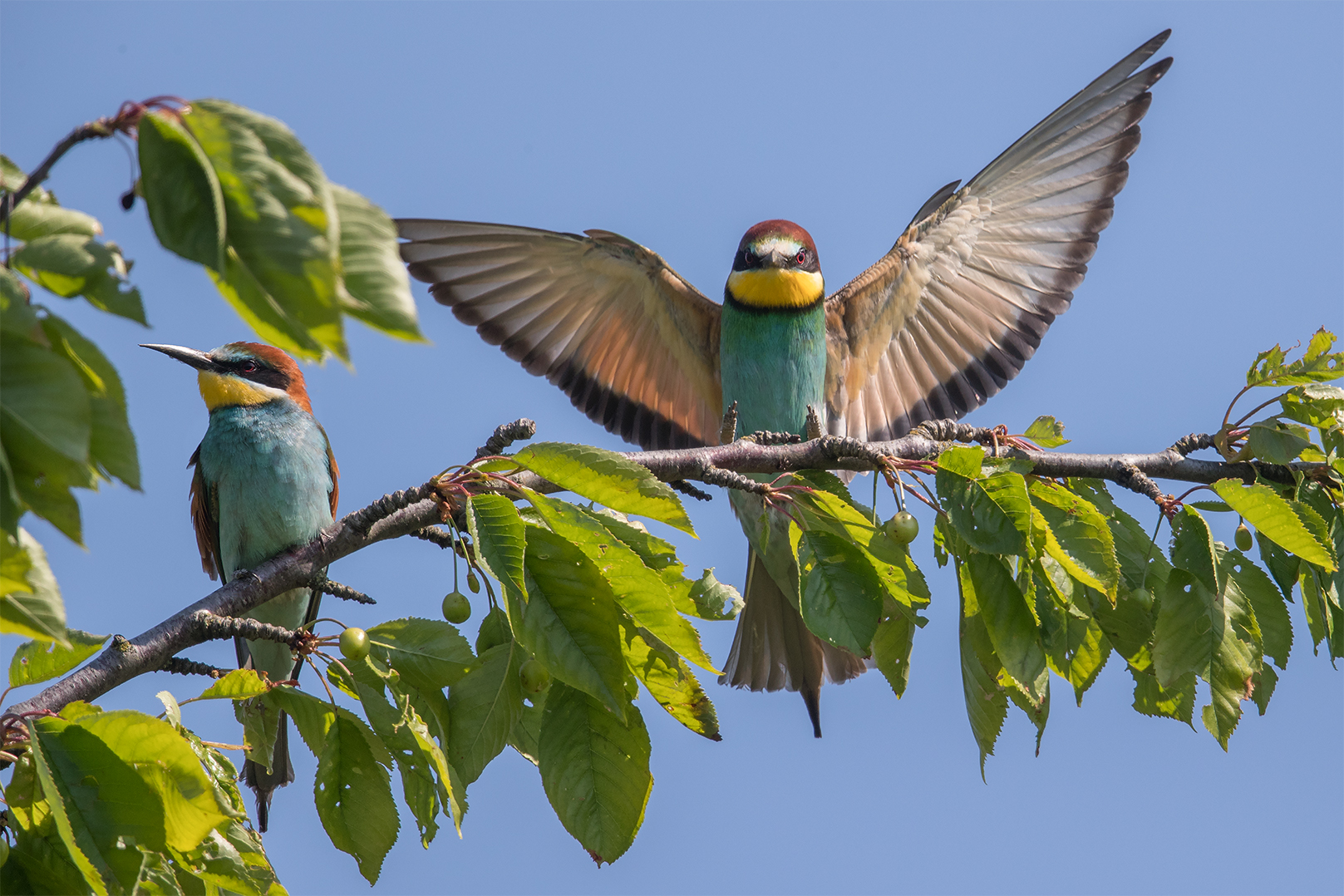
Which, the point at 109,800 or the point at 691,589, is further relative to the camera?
the point at 691,589

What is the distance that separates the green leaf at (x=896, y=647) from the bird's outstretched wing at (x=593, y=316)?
3.07 meters

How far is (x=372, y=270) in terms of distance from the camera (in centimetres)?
135

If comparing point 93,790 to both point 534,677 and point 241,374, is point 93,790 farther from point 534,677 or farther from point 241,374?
point 241,374

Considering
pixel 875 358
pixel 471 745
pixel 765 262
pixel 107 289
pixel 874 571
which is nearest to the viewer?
pixel 107 289

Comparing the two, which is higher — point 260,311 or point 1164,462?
point 1164,462

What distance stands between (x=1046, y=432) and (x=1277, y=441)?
26.6 inches

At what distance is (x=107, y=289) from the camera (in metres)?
1.48

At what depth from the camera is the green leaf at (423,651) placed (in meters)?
2.50

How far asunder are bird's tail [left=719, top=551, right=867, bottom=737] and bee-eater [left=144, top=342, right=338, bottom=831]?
156 centimetres

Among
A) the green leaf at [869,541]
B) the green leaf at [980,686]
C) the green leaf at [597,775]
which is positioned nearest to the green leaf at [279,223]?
the green leaf at [597,775]

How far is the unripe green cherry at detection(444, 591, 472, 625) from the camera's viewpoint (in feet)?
8.76

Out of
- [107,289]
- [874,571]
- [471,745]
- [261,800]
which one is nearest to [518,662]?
[471,745]

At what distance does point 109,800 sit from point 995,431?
202 cm

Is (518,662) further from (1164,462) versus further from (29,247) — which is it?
(1164,462)
